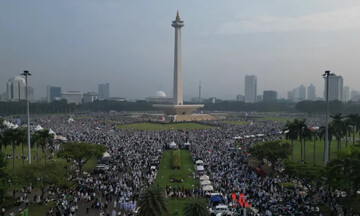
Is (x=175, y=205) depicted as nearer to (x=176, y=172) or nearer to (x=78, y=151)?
(x=176, y=172)

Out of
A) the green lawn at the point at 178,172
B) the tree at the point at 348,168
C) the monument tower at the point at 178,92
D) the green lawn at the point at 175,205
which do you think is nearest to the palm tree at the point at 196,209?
the green lawn at the point at 175,205

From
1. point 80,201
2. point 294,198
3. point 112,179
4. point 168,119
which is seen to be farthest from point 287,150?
point 168,119

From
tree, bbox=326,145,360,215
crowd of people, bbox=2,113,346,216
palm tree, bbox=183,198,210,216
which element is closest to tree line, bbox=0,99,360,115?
crowd of people, bbox=2,113,346,216

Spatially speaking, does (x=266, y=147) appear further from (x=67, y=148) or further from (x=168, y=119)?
(x=168, y=119)

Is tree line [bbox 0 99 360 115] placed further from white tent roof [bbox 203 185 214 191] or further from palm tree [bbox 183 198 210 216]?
palm tree [bbox 183 198 210 216]

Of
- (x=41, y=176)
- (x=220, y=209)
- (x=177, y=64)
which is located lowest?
(x=220, y=209)

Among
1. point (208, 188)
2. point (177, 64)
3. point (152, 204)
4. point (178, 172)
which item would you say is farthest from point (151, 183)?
point (177, 64)

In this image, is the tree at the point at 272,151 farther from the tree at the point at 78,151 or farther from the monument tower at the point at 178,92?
the monument tower at the point at 178,92
